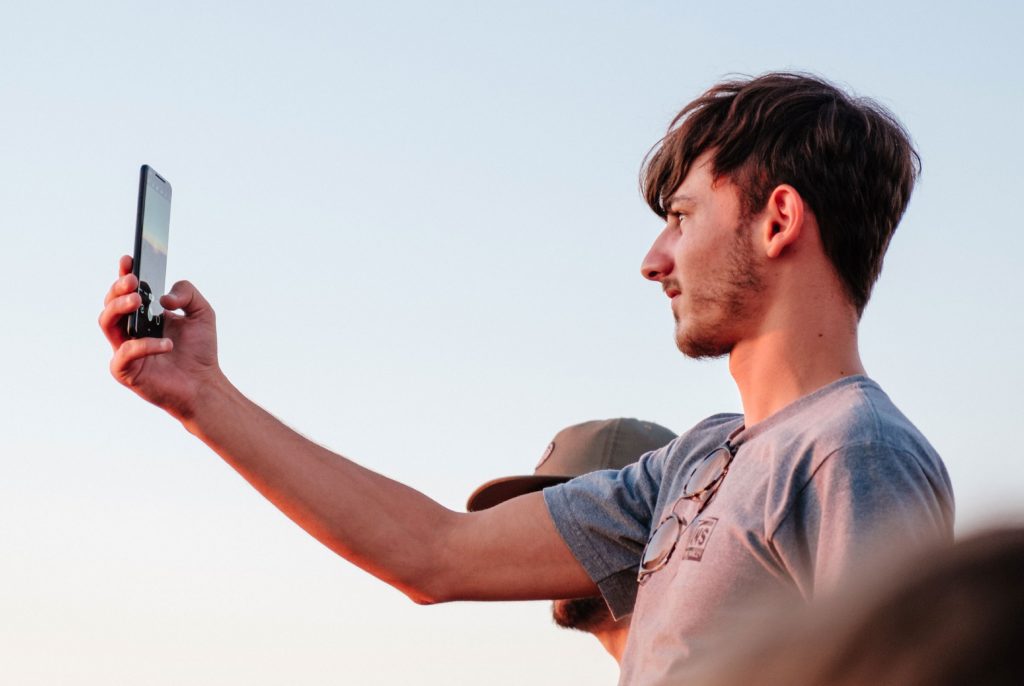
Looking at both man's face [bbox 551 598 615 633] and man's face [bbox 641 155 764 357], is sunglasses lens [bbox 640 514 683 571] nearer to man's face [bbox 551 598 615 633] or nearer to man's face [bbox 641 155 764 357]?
man's face [bbox 641 155 764 357]

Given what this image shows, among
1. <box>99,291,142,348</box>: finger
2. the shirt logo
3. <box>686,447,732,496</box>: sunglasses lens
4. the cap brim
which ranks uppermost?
the cap brim

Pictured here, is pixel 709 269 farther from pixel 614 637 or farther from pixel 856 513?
pixel 614 637

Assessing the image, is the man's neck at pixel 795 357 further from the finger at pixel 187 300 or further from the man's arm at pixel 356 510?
the finger at pixel 187 300

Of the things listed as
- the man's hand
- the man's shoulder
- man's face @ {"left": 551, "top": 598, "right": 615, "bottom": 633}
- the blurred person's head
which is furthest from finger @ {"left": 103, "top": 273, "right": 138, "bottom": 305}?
the blurred person's head

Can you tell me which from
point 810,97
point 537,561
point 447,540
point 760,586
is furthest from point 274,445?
point 810,97

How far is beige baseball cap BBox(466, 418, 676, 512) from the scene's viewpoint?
5.14 meters

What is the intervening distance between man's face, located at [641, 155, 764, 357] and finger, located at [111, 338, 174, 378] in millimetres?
1215

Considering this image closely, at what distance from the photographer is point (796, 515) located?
269 cm

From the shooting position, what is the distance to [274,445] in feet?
11.7

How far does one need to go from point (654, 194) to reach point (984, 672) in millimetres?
3056

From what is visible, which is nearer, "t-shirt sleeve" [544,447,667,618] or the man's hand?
the man's hand

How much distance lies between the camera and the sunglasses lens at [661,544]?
3.08 m

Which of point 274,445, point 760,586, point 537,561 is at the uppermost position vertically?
point 274,445

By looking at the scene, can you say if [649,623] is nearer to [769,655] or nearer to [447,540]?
[447,540]
